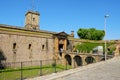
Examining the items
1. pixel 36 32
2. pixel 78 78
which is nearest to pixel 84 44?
pixel 36 32

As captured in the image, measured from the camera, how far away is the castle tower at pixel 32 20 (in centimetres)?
5919

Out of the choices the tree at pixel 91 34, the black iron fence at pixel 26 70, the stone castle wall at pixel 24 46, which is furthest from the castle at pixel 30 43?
the tree at pixel 91 34

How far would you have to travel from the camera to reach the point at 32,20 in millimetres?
59938

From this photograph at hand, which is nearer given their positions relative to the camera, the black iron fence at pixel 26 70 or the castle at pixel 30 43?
the black iron fence at pixel 26 70

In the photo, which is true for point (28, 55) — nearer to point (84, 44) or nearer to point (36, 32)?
point (36, 32)

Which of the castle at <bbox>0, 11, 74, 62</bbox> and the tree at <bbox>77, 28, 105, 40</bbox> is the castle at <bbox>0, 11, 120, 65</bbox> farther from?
the tree at <bbox>77, 28, 105, 40</bbox>

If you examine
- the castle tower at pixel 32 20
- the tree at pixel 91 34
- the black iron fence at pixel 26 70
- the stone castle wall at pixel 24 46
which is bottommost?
the black iron fence at pixel 26 70

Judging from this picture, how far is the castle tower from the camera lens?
194ft

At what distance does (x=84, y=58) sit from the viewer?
43.0 meters

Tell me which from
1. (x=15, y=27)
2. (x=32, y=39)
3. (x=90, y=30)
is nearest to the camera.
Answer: (x=15, y=27)

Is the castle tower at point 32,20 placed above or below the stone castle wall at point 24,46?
above

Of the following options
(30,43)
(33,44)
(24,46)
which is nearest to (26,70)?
(24,46)

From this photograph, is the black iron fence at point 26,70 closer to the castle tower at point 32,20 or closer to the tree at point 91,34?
the castle tower at point 32,20

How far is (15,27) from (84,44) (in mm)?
21124
